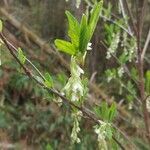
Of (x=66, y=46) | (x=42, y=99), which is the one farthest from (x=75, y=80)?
(x=42, y=99)

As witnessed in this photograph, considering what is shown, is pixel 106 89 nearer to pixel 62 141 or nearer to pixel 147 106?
pixel 62 141

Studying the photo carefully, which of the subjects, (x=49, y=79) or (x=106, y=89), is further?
(x=106, y=89)

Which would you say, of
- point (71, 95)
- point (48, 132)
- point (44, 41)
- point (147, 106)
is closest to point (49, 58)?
point (44, 41)

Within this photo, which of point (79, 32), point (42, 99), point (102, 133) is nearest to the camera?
point (79, 32)

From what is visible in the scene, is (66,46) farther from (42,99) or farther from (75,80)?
(42,99)

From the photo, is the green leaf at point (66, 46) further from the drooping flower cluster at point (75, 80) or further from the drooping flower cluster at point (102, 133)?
the drooping flower cluster at point (102, 133)

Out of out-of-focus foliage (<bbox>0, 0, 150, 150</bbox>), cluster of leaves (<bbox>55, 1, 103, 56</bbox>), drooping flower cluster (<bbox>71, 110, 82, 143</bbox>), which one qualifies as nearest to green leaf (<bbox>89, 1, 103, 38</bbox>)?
cluster of leaves (<bbox>55, 1, 103, 56</bbox>)

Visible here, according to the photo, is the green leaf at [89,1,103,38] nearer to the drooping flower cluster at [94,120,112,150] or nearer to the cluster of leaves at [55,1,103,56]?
the cluster of leaves at [55,1,103,56]

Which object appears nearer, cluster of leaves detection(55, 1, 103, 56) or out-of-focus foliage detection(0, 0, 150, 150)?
cluster of leaves detection(55, 1, 103, 56)

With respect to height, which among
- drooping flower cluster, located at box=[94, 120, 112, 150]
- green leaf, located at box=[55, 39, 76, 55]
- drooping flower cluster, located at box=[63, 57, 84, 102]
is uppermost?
green leaf, located at box=[55, 39, 76, 55]

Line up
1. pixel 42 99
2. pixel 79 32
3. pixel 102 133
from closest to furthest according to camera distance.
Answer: pixel 79 32 → pixel 102 133 → pixel 42 99

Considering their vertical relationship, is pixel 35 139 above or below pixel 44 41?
below
